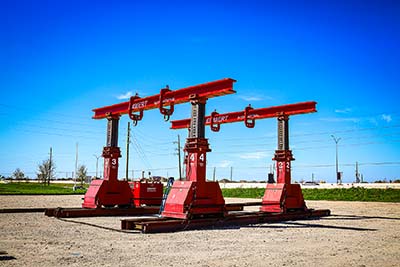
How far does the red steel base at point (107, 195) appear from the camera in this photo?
51.6 feet

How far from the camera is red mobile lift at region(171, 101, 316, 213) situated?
15.8 m

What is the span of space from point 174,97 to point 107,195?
516 centimetres

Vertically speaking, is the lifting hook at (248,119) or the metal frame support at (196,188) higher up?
the lifting hook at (248,119)

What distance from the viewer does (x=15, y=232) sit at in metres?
10.0

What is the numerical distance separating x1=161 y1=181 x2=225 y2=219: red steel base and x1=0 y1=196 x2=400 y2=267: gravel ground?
115 centimetres

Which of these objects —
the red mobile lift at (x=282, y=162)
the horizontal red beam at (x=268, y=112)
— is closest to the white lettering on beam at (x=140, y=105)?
the horizontal red beam at (x=268, y=112)

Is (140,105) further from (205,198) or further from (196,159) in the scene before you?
(205,198)

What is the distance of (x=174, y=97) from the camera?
1434 centimetres

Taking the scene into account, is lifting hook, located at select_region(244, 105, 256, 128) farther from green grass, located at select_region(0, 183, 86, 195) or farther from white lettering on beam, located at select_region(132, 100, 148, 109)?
green grass, located at select_region(0, 183, 86, 195)

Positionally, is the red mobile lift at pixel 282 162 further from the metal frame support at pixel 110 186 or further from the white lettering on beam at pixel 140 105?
the metal frame support at pixel 110 186

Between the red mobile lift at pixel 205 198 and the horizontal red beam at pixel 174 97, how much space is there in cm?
45

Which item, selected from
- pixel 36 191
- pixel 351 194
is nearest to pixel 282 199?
pixel 351 194

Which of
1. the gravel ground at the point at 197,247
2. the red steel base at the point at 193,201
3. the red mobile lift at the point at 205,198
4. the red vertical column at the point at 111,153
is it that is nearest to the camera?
the gravel ground at the point at 197,247

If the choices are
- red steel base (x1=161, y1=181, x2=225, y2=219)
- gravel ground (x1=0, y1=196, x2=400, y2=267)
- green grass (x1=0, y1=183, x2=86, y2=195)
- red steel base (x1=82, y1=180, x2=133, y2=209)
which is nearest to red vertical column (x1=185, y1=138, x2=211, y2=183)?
red steel base (x1=161, y1=181, x2=225, y2=219)
